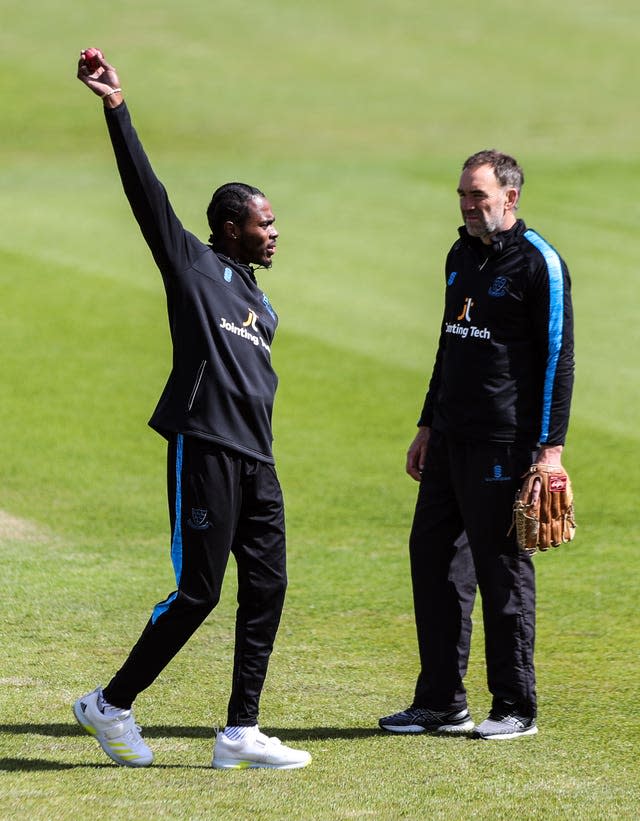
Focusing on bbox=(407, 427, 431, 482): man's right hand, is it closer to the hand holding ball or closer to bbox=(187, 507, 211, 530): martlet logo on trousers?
bbox=(187, 507, 211, 530): martlet logo on trousers

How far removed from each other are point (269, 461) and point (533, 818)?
1558mm

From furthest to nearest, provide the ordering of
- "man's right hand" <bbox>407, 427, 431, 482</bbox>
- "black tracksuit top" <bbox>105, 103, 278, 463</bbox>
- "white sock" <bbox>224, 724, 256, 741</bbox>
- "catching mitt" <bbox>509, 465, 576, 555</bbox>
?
1. "man's right hand" <bbox>407, 427, 431, 482</bbox>
2. "catching mitt" <bbox>509, 465, 576, 555</bbox>
3. "white sock" <bbox>224, 724, 256, 741</bbox>
4. "black tracksuit top" <bbox>105, 103, 278, 463</bbox>

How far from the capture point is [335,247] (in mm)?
16906

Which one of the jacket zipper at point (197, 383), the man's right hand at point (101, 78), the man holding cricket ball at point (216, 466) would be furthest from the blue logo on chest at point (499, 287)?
the man's right hand at point (101, 78)

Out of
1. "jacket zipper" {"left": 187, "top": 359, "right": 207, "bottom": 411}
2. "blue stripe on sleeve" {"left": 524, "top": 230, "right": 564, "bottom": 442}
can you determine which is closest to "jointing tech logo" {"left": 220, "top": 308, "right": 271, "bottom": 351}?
"jacket zipper" {"left": 187, "top": 359, "right": 207, "bottom": 411}

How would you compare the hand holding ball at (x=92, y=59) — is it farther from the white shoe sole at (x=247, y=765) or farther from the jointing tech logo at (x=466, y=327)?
the white shoe sole at (x=247, y=765)

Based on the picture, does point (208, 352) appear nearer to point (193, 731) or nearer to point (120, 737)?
point (120, 737)

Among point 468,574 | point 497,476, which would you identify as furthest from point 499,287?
point 468,574

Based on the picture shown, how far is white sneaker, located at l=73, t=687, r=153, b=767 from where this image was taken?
203 inches

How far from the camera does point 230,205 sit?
17.3ft

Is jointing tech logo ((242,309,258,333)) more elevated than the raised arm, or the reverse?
the raised arm

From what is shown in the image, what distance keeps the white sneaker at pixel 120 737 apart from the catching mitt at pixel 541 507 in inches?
63.6

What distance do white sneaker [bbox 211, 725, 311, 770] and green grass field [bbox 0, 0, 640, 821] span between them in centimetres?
10

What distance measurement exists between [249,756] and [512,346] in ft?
6.07
